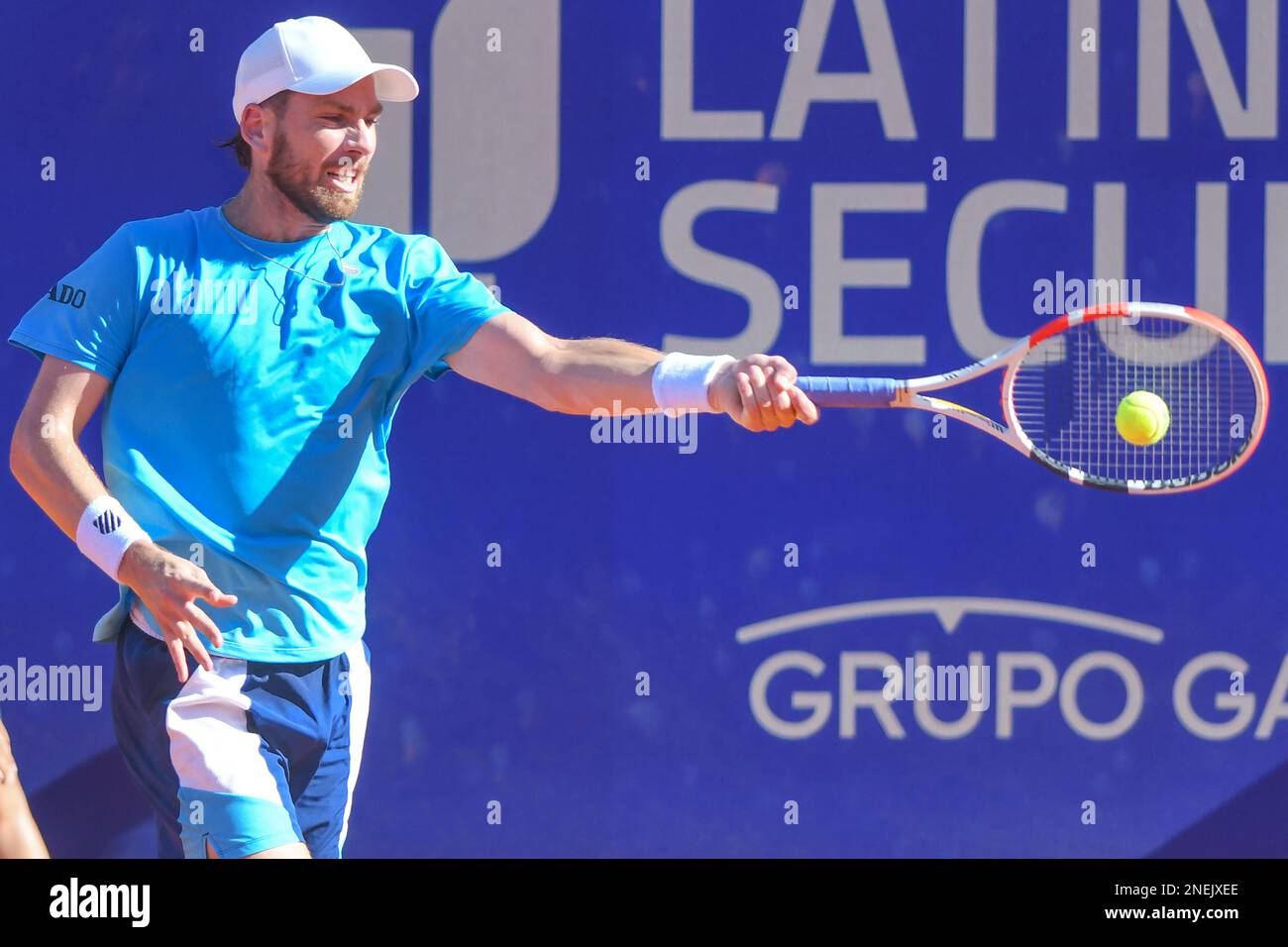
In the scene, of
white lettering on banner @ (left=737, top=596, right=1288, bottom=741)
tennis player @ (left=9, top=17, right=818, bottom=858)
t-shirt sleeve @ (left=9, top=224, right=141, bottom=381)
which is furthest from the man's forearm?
white lettering on banner @ (left=737, top=596, right=1288, bottom=741)

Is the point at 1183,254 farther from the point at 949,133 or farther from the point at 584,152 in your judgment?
the point at 584,152

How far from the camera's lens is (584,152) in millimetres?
4098

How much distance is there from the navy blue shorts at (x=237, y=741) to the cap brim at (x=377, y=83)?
1106mm

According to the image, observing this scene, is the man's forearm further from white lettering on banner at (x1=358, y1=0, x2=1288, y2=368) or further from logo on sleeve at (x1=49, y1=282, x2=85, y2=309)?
white lettering on banner at (x1=358, y1=0, x2=1288, y2=368)

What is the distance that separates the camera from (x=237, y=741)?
3.14m

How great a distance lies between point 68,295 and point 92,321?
0.25 ft

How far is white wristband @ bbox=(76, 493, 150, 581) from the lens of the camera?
3.07 meters

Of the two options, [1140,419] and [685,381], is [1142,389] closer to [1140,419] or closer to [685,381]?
[1140,419]

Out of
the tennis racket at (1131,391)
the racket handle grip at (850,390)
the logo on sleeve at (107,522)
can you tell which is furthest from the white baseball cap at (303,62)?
the tennis racket at (1131,391)

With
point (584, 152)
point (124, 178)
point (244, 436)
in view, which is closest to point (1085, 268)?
point (584, 152)

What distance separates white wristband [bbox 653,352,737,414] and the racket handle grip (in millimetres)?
163

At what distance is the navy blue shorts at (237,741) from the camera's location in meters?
3.10

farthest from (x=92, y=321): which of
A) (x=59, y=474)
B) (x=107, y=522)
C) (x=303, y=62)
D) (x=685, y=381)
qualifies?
(x=685, y=381)
